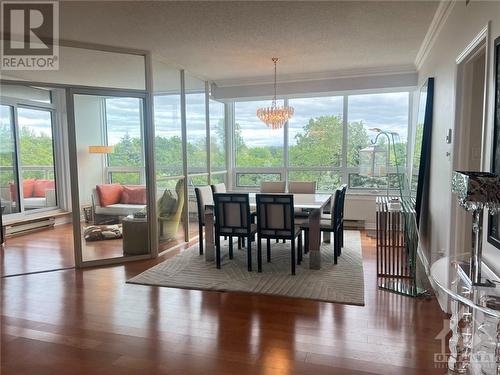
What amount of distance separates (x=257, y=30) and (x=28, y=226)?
5425 mm

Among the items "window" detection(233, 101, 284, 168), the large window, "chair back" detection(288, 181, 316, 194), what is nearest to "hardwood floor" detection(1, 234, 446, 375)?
"chair back" detection(288, 181, 316, 194)

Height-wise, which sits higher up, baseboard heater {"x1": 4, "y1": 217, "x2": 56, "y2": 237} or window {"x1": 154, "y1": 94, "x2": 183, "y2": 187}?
window {"x1": 154, "y1": 94, "x2": 183, "y2": 187}

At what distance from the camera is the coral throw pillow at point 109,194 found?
4738 millimetres

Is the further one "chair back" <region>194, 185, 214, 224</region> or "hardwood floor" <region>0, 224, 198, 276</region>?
"chair back" <region>194, 185, 214, 224</region>

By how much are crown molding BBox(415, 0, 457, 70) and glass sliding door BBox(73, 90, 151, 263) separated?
11.9 feet

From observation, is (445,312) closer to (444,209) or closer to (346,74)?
(444,209)

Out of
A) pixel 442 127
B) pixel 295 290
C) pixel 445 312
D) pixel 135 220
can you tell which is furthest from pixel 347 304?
pixel 135 220

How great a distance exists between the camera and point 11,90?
19.4 feet

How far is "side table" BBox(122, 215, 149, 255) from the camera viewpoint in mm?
4785

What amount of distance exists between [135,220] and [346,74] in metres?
4.28

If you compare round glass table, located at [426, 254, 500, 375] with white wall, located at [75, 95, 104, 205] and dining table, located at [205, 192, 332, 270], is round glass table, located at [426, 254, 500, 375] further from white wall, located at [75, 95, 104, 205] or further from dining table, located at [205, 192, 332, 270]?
white wall, located at [75, 95, 104, 205]

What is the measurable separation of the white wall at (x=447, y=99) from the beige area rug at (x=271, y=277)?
3.12ft

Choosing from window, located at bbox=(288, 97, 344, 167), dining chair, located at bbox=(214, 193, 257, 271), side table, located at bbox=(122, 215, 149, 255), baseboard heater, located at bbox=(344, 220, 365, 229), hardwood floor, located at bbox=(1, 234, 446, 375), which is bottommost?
hardwood floor, located at bbox=(1, 234, 446, 375)

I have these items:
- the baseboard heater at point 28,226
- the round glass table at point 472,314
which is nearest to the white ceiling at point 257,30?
the round glass table at point 472,314
